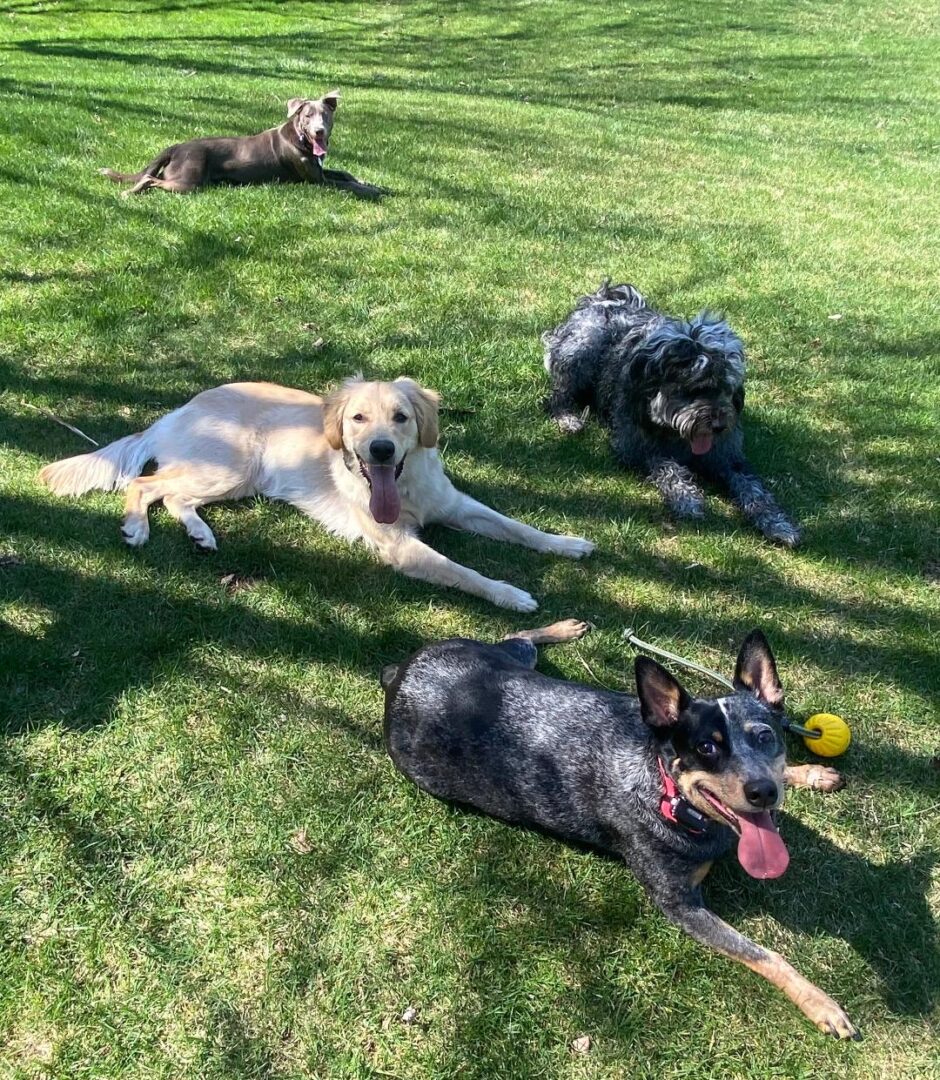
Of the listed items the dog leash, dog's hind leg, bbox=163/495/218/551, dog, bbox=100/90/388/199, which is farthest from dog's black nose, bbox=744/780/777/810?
dog, bbox=100/90/388/199

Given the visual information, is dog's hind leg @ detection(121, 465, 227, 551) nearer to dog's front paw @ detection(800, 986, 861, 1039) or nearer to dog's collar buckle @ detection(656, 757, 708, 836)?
dog's collar buckle @ detection(656, 757, 708, 836)

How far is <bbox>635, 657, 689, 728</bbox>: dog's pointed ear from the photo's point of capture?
2.79 m

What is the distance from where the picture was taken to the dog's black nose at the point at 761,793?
254cm

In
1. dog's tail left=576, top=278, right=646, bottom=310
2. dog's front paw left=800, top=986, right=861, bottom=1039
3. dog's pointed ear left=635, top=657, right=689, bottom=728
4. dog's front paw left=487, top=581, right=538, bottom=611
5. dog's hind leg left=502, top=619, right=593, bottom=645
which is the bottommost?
dog's front paw left=800, top=986, right=861, bottom=1039

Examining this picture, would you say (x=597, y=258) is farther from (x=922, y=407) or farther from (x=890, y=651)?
(x=890, y=651)

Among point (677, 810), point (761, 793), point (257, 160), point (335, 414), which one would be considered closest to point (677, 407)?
point (335, 414)

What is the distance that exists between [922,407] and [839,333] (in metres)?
1.30

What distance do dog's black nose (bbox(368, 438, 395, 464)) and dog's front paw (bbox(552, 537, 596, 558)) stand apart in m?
1.14

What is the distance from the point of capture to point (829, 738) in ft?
11.6

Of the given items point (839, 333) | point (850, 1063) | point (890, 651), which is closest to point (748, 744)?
point (850, 1063)

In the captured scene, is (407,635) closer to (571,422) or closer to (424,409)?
(424,409)

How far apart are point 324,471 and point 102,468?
139cm

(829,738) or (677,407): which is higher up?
(677,407)

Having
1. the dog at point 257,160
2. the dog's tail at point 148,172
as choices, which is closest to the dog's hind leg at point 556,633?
the dog at point 257,160
